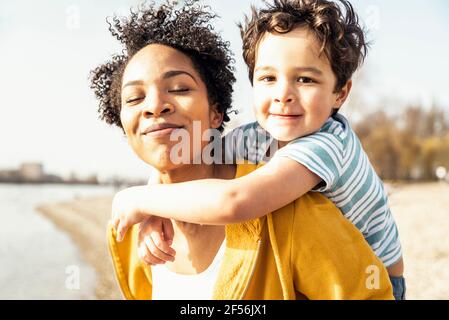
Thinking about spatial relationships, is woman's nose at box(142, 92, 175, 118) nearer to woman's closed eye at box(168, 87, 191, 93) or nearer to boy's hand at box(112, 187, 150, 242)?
woman's closed eye at box(168, 87, 191, 93)

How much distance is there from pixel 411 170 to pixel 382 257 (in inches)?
447

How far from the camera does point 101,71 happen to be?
5.86 feet

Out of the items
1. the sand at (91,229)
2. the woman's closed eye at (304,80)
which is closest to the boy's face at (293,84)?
the woman's closed eye at (304,80)

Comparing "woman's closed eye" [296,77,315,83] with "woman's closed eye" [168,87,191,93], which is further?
"woman's closed eye" [168,87,191,93]

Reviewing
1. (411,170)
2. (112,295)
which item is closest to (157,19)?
(112,295)

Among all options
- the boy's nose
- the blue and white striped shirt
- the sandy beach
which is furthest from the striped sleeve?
the sandy beach

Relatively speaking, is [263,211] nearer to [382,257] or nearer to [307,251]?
[307,251]

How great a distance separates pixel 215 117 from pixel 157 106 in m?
0.21

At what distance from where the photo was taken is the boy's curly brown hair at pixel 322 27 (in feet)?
4.49

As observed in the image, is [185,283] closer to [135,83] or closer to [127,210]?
[127,210]

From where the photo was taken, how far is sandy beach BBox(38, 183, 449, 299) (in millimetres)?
5258

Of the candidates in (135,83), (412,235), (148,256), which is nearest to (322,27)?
(135,83)

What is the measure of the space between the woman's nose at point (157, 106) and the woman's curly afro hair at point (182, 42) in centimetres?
16

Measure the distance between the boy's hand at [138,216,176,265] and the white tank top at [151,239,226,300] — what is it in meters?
0.11
